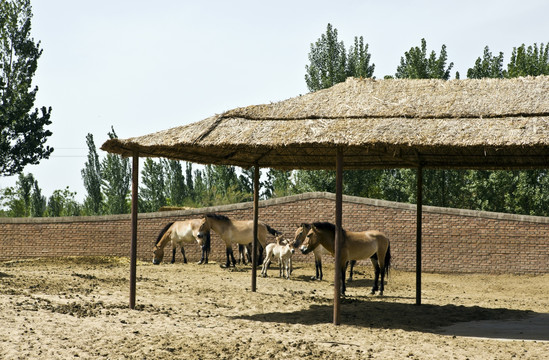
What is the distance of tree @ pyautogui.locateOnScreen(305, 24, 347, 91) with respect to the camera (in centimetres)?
4016

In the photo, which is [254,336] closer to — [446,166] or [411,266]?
→ [446,166]

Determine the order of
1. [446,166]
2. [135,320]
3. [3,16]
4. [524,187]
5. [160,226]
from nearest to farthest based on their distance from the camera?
[135,320]
[446,166]
[160,226]
[524,187]
[3,16]

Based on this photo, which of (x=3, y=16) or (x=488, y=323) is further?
(x=3, y=16)

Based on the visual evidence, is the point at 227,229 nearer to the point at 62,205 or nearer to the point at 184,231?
the point at 184,231

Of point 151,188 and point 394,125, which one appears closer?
point 394,125

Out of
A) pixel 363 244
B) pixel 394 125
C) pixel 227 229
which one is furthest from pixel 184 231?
pixel 394 125

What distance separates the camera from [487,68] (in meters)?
38.0

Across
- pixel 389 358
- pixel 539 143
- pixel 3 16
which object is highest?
pixel 3 16

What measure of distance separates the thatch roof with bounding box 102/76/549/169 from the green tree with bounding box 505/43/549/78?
24.3 metres

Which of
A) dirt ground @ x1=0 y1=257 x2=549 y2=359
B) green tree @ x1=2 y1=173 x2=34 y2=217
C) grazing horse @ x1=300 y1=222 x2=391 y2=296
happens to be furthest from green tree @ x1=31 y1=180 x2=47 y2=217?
grazing horse @ x1=300 y1=222 x2=391 y2=296

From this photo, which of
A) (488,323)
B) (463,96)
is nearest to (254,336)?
(488,323)

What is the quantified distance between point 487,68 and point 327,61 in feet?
29.6

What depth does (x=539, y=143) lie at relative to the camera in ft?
35.2

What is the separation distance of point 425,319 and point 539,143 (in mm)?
4314
